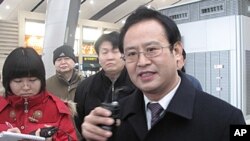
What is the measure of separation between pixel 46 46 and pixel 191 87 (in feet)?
14.6

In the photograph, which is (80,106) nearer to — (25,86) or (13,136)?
(25,86)

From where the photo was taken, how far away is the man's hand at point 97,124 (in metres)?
1.12

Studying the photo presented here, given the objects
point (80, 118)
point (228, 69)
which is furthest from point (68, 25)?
point (80, 118)

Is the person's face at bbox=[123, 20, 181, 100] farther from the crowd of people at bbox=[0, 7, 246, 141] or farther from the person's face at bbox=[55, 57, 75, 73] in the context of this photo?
the person's face at bbox=[55, 57, 75, 73]

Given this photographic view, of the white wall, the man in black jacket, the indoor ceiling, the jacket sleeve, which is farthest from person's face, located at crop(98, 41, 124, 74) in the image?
the indoor ceiling

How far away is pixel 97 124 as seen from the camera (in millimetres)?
1160

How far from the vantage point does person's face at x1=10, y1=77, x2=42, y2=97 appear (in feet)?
6.46

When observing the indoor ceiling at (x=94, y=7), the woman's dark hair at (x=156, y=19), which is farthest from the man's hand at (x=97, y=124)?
the indoor ceiling at (x=94, y=7)

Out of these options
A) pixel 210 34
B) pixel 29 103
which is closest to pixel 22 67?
pixel 29 103

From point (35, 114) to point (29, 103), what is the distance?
0.08m

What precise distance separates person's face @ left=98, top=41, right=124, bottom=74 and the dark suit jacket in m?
1.13

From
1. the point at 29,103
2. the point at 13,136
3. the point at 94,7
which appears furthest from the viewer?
the point at 94,7

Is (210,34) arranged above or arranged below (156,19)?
above

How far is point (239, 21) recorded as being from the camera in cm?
468
